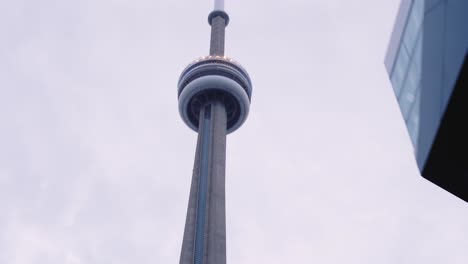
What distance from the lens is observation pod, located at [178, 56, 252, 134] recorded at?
8544cm

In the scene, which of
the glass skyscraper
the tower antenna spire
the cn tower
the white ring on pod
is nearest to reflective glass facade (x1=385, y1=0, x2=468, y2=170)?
the glass skyscraper

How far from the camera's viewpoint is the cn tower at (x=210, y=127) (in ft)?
230

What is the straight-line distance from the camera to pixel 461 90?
14.9 meters

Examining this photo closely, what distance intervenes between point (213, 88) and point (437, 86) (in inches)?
2723

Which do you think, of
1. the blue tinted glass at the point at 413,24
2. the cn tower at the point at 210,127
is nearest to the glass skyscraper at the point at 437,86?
the blue tinted glass at the point at 413,24

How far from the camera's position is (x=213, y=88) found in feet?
279

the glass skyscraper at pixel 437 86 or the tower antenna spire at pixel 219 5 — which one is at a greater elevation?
the tower antenna spire at pixel 219 5

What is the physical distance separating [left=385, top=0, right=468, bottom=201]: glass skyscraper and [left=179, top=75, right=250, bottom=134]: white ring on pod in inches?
2502

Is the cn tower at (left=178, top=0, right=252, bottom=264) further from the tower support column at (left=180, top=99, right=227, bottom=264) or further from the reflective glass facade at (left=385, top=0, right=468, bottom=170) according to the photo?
the reflective glass facade at (left=385, top=0, right=468, bottom=170)

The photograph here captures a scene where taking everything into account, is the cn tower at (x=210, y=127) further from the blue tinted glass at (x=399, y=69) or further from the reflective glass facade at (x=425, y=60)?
the reflective glass facade at (x=425, y=60)

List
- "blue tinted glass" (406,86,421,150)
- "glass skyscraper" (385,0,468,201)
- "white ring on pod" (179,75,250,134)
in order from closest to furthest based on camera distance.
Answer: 1. "glass skyscraper" (385,0,468,201)
2. "blue tinted glass" (406,86,421,150)
3. "white ring on pod" (179,75,250,134)

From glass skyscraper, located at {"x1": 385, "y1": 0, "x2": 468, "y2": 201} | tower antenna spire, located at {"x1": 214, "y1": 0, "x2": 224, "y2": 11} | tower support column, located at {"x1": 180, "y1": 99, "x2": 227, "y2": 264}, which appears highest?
tower antenna spire, located at {"x1": 214, "y1": 0, "x2": 224, "y2": 11}

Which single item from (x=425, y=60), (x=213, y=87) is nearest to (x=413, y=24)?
(x=425, y=60)

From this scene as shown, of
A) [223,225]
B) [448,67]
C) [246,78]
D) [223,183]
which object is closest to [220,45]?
[246,78]
